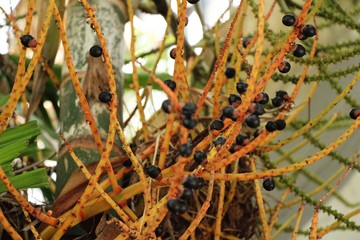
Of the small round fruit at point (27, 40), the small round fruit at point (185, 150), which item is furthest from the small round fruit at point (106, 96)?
the small round fruit at point (185, 150)

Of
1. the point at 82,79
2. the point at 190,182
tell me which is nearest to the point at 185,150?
the point at 190,182

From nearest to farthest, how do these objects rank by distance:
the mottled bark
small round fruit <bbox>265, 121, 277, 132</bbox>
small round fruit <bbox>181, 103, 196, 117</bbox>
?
small round fruit <bbox>181, 103, 196, 117</bbox> < small round fruit <bbox>265, 121, 277, 132</bbox> < the mottled bark

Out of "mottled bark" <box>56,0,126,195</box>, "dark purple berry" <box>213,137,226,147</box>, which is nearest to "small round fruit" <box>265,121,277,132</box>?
"dark purple berry" <box>213,137,226,147</box>

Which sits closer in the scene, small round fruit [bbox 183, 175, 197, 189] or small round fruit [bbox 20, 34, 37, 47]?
small round fruit [bbox 183, 175, 197, 189]

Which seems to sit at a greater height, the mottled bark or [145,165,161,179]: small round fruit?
the mottled bark

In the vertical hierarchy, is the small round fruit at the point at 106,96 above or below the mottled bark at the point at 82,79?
below

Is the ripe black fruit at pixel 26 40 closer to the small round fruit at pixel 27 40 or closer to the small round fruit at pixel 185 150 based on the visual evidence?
the small round fruit at pixel 27 40

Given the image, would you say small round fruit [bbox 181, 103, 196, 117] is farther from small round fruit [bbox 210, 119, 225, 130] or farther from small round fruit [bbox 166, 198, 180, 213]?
small round fruit [bbox 210, 119, 225, 130]

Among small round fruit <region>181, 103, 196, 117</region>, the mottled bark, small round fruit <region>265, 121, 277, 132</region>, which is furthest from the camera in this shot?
the mottled bark

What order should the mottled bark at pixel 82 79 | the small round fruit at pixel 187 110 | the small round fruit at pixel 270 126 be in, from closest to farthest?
the small round fruit at pixel 187 110
the small round fruit at pixel 270 126
the mottled bark at pixel 82 79

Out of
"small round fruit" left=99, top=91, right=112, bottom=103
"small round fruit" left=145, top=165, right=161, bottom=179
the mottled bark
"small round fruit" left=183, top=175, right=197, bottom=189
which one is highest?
the mottled bark
